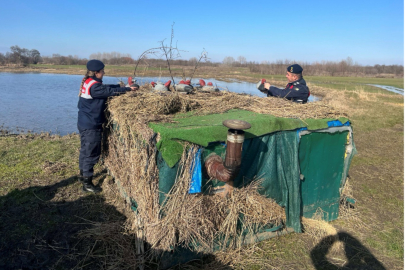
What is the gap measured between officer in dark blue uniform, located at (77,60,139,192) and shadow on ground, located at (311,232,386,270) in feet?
13.3

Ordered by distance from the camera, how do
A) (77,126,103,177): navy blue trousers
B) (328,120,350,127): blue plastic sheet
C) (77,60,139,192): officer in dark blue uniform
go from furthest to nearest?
(77,126,103,177): navy blue trousers → (77,60,139,192): officer in dark blue uniform → (328,120,350,127): blue plastic sheet

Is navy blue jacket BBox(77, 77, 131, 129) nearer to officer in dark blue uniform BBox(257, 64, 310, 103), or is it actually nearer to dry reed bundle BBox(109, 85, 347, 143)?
dry reed bundle BBox(109, 85, 347, 143)

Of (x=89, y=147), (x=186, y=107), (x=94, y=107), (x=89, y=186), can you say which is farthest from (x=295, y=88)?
(x=89, y=186)

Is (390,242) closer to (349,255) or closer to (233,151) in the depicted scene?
(349,255)

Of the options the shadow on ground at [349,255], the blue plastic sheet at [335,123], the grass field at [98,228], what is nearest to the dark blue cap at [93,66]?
the grass field at [98,228]

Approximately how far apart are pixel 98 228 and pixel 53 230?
0.73 metres

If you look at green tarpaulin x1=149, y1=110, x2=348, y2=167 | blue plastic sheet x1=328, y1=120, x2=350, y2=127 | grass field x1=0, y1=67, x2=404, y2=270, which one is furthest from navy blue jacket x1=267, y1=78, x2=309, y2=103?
grass field x1=0, y1=67, x2=404, y2=270

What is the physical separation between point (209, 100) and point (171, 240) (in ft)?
8.79

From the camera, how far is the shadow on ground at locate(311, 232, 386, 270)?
3.85 meters

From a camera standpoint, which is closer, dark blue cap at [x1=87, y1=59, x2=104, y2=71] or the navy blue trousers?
dark blue cap at [x1=87, y1=59, x2=104, y2=71]

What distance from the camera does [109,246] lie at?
380cm

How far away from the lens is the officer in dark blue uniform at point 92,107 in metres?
4.69

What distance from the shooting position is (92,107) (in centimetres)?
480

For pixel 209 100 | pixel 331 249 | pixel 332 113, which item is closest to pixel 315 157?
pixel 332 113
